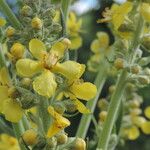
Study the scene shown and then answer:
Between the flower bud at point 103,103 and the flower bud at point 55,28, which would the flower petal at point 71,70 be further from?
the flower bud at point 103,103

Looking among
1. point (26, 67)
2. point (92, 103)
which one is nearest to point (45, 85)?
point (26, 67)

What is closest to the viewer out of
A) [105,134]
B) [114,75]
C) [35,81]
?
[35,81]

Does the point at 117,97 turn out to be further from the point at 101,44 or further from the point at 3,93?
the point at 101,44

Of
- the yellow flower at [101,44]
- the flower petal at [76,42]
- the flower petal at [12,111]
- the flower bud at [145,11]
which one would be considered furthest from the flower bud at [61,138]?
the yellow flower at [101,44]

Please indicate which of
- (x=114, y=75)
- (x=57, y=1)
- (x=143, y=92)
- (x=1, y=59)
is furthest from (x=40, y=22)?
(x=143, y=92)

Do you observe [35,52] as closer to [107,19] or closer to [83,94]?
[83,94]
